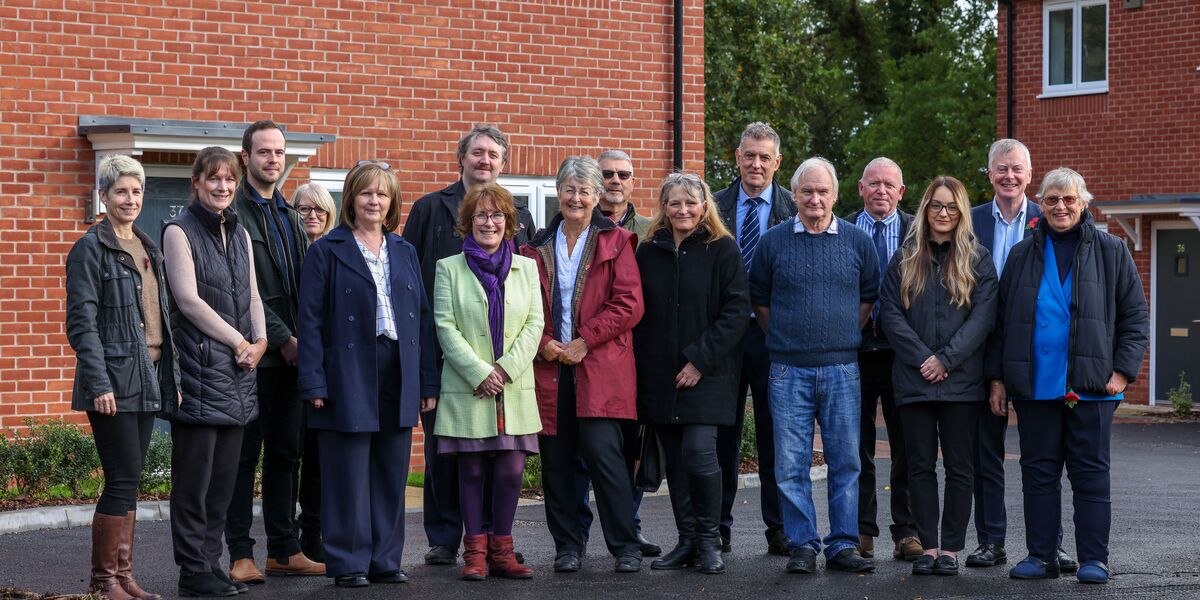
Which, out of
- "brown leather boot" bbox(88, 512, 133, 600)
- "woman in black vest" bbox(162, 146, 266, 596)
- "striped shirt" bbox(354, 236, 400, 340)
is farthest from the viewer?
"striped shirt" bbox(354, 236, 400, 340)

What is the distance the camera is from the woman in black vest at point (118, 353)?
21.8 feet

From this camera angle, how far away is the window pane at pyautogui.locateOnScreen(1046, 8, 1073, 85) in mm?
22688

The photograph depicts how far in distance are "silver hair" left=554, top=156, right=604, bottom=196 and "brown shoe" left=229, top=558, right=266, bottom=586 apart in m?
2.40

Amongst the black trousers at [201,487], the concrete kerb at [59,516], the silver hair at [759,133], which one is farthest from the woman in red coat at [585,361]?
the concrete kerb at [59,516]

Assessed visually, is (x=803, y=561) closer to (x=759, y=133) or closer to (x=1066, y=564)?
(x=1066, y=564)

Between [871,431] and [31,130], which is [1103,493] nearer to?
[871,431]

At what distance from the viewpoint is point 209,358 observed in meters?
6.98

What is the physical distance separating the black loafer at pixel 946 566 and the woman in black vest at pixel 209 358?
342 centimetres

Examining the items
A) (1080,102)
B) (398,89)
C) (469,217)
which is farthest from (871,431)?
(1080,102)

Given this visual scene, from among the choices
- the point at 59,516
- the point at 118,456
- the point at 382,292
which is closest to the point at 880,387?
the point at 382,292

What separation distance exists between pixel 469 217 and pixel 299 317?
995 millimetres

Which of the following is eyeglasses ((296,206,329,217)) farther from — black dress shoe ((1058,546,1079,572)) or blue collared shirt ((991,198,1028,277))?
black dress shoe ((1058,546,1079,572))

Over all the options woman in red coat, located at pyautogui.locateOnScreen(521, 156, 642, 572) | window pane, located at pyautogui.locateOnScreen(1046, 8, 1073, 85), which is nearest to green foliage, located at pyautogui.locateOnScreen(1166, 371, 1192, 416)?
window pane, located at pyautogui.locateOnScreen(1046, 8, 1073, 85)

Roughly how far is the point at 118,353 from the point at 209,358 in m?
0.43
